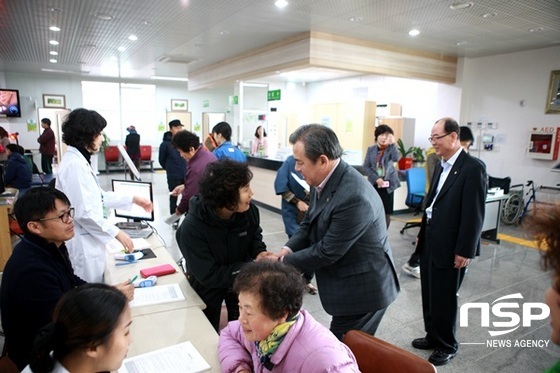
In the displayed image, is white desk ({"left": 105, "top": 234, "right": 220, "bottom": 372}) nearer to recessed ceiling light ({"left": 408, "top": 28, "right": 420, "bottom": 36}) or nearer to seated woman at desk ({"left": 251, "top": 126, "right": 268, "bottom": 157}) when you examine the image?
recessed ceiling light ({"left": 408, "top": 28, "right": 420, "bottom": 36})

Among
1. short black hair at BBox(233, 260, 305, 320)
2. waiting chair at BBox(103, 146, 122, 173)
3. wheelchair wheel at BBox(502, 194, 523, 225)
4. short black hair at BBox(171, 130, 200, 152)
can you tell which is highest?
short black hair at BBox(171, 130, 200, 152)

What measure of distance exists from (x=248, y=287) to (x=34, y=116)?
13.7 metres

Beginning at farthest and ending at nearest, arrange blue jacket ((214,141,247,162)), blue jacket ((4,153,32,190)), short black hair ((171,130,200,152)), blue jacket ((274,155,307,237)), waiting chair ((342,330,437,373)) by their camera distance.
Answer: blue jacket ((4,153,32,190)), blue jacket ((214,141,247,162)), short black hair ((171,130,200,152)), blue jacket ((274,155,307,237)), waiting chair ((342,330,437,373))

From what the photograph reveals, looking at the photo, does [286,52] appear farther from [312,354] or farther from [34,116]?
[34,116]

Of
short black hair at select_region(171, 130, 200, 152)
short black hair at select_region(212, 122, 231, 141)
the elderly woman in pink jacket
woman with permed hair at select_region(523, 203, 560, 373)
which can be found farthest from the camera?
short black hair at select_region(212, 122, 231, 141)

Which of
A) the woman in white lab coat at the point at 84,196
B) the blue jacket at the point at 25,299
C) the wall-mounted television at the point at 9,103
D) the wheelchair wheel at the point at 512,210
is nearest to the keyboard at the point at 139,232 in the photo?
the woman in white lab coat at the point at 84,196

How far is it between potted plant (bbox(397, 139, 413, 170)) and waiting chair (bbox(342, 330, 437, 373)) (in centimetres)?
637

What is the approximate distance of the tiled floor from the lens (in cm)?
276

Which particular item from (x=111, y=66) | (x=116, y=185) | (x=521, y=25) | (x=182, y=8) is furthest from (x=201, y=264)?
(x=111, y=66)

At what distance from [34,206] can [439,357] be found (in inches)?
110

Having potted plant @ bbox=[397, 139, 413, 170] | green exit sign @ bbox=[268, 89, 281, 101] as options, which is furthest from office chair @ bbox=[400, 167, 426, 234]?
green exit sign @ bbox=[268, 89, 281, 101]

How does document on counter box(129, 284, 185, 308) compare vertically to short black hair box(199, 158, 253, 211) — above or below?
below

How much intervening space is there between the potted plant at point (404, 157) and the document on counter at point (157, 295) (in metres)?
6.21

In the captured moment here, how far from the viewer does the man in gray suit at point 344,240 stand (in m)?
1.71
